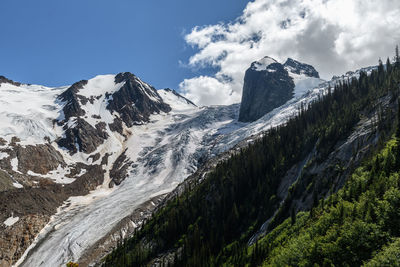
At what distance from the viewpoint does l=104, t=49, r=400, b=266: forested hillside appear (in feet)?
99.2

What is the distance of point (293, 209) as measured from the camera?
48.5 metres

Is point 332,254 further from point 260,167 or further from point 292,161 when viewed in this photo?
point 260,167

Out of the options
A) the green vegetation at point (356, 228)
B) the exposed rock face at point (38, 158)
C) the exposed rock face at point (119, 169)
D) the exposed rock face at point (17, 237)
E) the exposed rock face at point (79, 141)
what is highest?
the exposed rock face at point (79, 141)

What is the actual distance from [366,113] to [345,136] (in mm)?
13851

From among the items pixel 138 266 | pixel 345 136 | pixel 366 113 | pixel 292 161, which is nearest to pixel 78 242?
pixel 138 266

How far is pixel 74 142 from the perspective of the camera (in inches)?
7343

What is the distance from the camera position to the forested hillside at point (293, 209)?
99.2ft

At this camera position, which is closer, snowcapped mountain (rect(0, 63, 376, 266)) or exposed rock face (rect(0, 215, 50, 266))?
exposed rock face (rect(0, 215, 50, 266))

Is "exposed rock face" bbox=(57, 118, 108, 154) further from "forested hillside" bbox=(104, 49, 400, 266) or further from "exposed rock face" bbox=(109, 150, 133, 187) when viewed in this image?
"forested hillside" bbox=(104, 49, 400, 266)

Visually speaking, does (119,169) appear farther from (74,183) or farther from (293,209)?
(293,209)

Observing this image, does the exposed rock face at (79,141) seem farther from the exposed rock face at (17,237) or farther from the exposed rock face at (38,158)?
the exposed rock face at (17,237)

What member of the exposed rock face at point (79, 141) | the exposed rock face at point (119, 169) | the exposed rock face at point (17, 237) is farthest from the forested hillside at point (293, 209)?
the exposed rock face at point (79, 141)

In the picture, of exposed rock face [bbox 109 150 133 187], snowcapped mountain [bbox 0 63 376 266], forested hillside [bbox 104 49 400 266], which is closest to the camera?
forested hillside [bbox 104 49 400 266]

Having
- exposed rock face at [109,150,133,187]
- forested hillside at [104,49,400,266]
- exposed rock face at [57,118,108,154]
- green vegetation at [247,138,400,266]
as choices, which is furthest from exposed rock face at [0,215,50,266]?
exposed rock face at [57,118,108,154]
